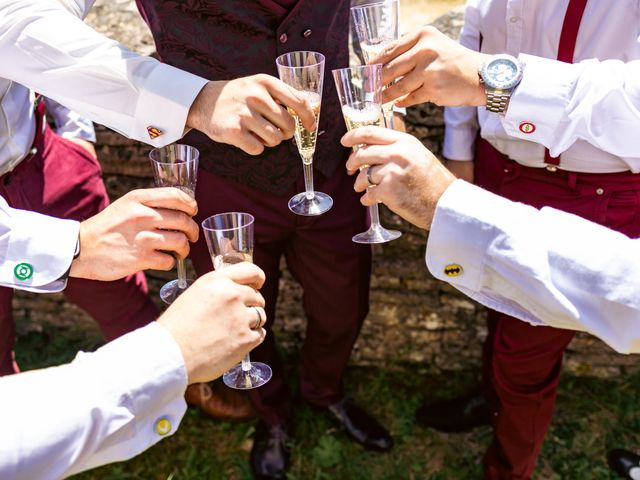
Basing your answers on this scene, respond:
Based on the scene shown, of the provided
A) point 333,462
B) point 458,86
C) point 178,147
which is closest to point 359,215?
point 458,86

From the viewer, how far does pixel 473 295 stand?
1.99 metres

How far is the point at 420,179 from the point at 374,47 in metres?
0.69

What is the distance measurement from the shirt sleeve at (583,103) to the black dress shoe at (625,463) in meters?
1.70

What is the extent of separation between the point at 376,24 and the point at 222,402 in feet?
7.37

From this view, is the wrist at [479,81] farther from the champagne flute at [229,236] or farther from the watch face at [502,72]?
the champagne flute at [229,236]

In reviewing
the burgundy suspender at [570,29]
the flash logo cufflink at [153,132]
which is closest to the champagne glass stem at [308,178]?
the flash logo cufflink at [153,132]

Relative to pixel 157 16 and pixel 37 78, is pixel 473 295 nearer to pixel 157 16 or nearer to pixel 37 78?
pixel 157 16

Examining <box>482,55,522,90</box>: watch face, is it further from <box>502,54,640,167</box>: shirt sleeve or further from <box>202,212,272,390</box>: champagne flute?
<box>202,212,272,390</box>: champagne flute

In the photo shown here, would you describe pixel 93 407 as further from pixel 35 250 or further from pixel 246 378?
pixel 35 250

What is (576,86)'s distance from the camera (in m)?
2.27

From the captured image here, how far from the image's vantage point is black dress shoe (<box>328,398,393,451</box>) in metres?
3.52

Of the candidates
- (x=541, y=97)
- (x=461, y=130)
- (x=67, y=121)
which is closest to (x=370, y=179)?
(x=541, y=97)

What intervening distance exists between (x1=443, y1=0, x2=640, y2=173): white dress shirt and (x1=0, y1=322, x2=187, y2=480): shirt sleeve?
146 cm

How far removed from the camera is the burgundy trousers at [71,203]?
9.48 ft
